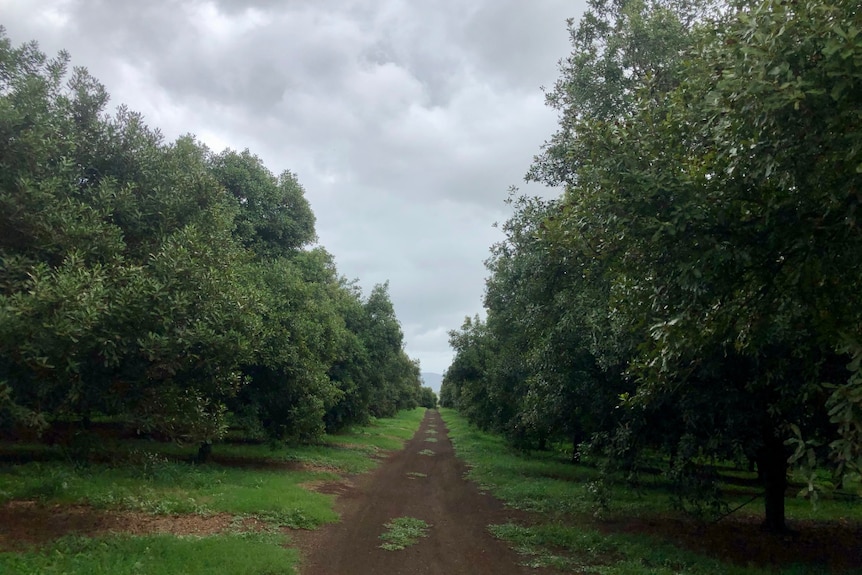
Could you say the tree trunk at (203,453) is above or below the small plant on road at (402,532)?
above

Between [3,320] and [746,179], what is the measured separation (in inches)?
368

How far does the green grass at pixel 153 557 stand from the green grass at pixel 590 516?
4.86 meters

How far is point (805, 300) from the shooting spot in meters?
6.88

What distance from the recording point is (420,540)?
1266cm

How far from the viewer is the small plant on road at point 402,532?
39.6 feet

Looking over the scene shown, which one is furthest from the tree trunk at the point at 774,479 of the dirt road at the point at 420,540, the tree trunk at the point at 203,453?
the tree trunk at the point at 203,453

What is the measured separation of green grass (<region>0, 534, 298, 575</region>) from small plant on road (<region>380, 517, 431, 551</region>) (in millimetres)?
2179

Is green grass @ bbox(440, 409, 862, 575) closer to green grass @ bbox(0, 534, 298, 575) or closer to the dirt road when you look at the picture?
the dirt road

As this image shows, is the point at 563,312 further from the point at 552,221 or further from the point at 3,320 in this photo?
the point at 3,320

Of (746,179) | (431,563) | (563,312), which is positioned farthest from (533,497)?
(746,179)

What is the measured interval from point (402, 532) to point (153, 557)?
5.64 meters

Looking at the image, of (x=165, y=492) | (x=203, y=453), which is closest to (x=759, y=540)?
(x=165, y=492)

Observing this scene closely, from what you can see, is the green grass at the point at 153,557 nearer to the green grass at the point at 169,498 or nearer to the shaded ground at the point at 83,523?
the green grass at the point at 169,498

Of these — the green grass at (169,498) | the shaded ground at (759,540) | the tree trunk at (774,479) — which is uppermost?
the tree trunk at (774,479)
